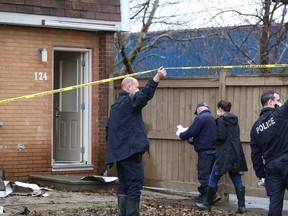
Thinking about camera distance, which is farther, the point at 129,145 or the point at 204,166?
the point at 204,166

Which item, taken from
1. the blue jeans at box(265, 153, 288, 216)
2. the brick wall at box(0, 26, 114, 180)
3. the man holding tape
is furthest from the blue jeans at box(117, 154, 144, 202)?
the brick wall at box(0, 26, 114, 180)

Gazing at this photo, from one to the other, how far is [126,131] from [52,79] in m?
4.98

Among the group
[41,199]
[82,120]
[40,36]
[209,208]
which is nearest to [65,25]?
[40,36]

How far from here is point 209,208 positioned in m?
11.3

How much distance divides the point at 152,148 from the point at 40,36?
312cm

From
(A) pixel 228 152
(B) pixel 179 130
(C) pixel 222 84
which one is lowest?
(A) pixel 228 152

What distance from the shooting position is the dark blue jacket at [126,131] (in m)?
9.22

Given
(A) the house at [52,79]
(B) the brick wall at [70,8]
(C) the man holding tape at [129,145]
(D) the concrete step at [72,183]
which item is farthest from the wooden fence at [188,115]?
(C) the man holding tape at [129,145]

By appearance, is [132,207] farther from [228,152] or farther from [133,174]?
[228,152]

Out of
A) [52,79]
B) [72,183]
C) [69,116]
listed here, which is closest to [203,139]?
[72,183]

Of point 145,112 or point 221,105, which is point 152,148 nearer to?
point 145,112

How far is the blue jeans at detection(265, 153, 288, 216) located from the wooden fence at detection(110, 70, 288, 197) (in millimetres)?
3152

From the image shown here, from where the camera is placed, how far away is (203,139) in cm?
1149

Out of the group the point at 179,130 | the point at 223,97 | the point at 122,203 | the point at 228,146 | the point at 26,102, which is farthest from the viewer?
the point at 26,102
